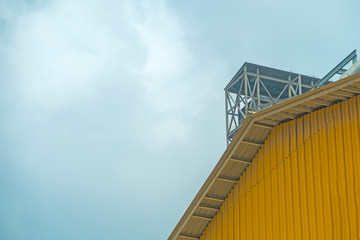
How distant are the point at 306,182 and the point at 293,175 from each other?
32.9 inches

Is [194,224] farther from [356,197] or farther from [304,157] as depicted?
[356,197]

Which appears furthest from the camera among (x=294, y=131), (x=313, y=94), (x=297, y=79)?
(x=297, y=79)

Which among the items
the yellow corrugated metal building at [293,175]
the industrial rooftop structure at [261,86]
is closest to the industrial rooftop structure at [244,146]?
the yellow corrugated metal building at [293,175]

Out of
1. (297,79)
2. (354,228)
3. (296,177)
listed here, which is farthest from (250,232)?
(297,79)

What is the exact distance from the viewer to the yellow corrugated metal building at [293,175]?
61.8 feet

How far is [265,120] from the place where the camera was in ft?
74.0

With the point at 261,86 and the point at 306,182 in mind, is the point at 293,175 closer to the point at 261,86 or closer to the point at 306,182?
the point at 306,182

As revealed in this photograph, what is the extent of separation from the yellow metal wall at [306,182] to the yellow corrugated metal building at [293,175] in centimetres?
3

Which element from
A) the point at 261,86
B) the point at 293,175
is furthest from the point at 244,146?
the point at 261,86

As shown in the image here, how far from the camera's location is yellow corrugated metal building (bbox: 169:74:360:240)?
741 inches

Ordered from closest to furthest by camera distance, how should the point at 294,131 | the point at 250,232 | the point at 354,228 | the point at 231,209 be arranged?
the point at 354,228
the point at 294,131
the point at 250,232
the point at 231,209

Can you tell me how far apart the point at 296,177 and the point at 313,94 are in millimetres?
3276

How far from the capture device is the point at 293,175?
21.1 m

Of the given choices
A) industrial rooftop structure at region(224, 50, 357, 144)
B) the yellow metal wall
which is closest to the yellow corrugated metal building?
the yellow metal wall
